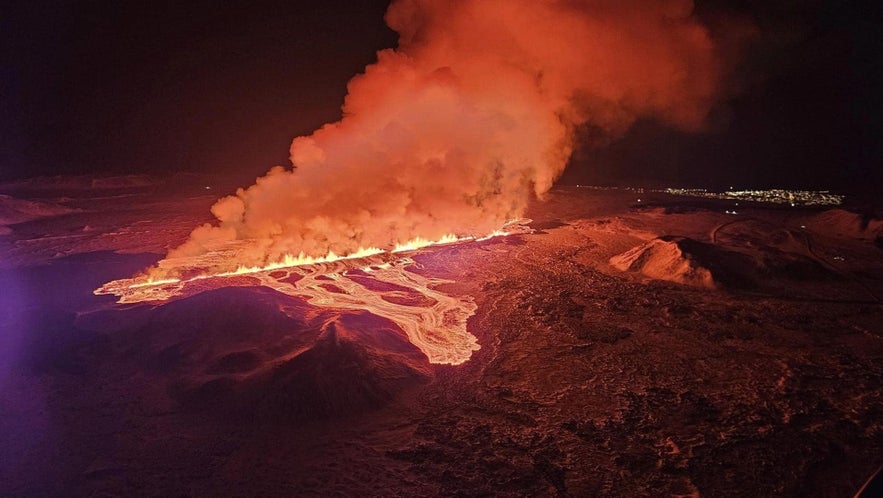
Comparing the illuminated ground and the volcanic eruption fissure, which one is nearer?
the illuminated ground

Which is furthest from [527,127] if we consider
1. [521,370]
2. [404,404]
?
[404,404]

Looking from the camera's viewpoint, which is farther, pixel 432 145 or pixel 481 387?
pixel 432 145

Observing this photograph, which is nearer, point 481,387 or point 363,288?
point 481,387

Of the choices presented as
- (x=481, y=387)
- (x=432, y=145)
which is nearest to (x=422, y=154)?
(x=432, y=145)

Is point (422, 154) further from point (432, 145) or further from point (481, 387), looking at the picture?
point (481, 387)

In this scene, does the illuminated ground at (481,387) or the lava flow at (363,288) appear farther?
the lava flow at (363,288)

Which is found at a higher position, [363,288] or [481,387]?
[363,288]
